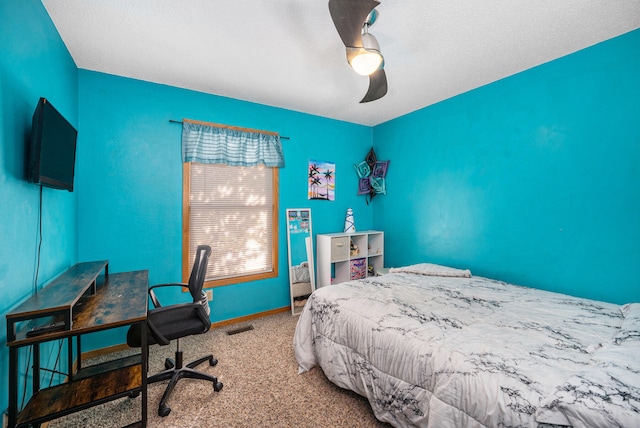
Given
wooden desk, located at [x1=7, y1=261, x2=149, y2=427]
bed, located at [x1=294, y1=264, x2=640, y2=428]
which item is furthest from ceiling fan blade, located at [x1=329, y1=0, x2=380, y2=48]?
wooden desk, located at [x1=7, y1=261, x2=149, y2=427]

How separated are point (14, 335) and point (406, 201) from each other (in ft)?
12.3

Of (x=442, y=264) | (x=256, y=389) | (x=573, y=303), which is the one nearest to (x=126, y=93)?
(x=256, y=389)

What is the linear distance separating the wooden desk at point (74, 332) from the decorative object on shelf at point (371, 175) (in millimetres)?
3171

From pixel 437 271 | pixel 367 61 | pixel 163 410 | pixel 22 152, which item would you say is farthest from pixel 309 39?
pixel 163 410

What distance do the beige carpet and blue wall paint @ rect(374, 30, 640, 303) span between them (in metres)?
2.06

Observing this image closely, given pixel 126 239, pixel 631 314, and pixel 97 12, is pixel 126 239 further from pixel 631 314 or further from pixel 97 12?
pixel 631 314

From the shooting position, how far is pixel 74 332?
4.18 feet

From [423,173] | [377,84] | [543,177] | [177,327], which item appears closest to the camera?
[177,327]

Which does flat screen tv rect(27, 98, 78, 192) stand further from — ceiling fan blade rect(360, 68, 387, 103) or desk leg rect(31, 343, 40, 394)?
ceiling fan blade rect(360, 68, 387, 103)

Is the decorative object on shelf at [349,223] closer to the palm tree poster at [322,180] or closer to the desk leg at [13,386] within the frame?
the palm tree poster at [322,180]

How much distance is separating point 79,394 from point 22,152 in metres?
1.37

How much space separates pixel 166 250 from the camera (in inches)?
112

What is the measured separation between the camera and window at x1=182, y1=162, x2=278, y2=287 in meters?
2.99

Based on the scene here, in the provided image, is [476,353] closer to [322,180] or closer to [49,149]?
[49,149]
